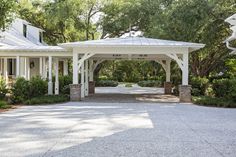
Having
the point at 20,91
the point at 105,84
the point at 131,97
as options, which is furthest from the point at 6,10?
the point at 105,84

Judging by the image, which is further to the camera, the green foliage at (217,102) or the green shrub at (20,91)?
the green shrub at (20,91)

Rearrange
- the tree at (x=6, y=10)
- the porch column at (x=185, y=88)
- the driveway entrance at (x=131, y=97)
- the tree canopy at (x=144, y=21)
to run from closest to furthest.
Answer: the tree at (x=6, y=10)
the porch column at (x=185, y=88)
the driveway entrance at (x=131, y=97)
the tree canopy at (x=144, y=21)

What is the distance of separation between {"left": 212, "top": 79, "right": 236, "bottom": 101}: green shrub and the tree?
11.3 metres

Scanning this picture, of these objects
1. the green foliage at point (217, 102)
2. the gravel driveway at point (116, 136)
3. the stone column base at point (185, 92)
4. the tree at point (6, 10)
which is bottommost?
the gravel driveway at point (116, 136)

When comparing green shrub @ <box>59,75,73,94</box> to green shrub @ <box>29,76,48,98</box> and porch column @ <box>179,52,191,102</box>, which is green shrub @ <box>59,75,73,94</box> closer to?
green shrub @ <box>29,76,48,98</box>

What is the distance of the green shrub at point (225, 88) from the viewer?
1795cm

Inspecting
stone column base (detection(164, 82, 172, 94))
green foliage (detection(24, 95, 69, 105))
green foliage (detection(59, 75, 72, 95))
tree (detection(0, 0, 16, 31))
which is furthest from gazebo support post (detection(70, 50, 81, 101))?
stone column base (detection(164, 82, 172, 94))

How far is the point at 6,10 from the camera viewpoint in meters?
16.2

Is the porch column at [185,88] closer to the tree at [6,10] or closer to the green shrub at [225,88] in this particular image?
the green shrub at [225,88]

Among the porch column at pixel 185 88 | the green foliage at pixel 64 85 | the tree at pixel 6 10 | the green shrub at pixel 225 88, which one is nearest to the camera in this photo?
the tree at pixel 6 10

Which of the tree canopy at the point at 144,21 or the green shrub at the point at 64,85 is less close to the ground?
the tree canopy at the point at 144,21

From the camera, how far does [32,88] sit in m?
19.7

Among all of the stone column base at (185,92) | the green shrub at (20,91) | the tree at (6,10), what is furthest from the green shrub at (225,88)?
the tree at (6,10)

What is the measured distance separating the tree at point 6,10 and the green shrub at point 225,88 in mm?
11277
